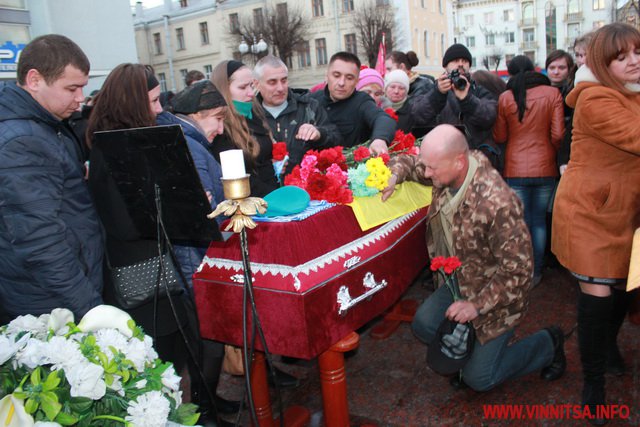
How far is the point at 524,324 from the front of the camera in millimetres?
3879

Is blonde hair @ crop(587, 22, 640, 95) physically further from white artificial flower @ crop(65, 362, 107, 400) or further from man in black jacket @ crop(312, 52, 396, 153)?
white artificial flower @ crop(65, 362, 107, 400)

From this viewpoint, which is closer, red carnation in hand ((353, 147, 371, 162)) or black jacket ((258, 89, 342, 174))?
red carnation in hand ((353, 147, 371, 162))

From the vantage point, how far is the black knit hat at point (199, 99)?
8.21ft

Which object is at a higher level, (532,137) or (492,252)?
(532,137)

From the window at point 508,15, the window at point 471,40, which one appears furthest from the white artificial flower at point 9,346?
the window at point 508,15

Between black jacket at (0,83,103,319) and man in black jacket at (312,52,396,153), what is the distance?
2266mm

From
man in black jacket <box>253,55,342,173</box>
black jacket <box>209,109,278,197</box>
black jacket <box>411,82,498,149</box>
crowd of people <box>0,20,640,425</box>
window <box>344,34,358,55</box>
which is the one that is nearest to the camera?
crowd of people <box>0,20,640,425</box>

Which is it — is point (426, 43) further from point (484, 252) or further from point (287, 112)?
point (484, 252)

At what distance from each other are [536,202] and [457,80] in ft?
4.34

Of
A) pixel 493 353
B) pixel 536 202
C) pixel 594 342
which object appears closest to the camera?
pixel 594 342

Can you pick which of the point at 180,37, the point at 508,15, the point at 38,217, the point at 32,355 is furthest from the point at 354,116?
the point at 508,15

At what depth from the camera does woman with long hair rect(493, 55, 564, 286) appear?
14.1 feet

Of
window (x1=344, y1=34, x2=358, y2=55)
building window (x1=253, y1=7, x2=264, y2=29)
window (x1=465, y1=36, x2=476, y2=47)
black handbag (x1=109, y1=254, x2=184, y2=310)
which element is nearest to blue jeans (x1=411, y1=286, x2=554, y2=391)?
black handbag (x1=109, y1=254, x2=184, y2=310)

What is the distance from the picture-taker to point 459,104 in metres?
4.21
